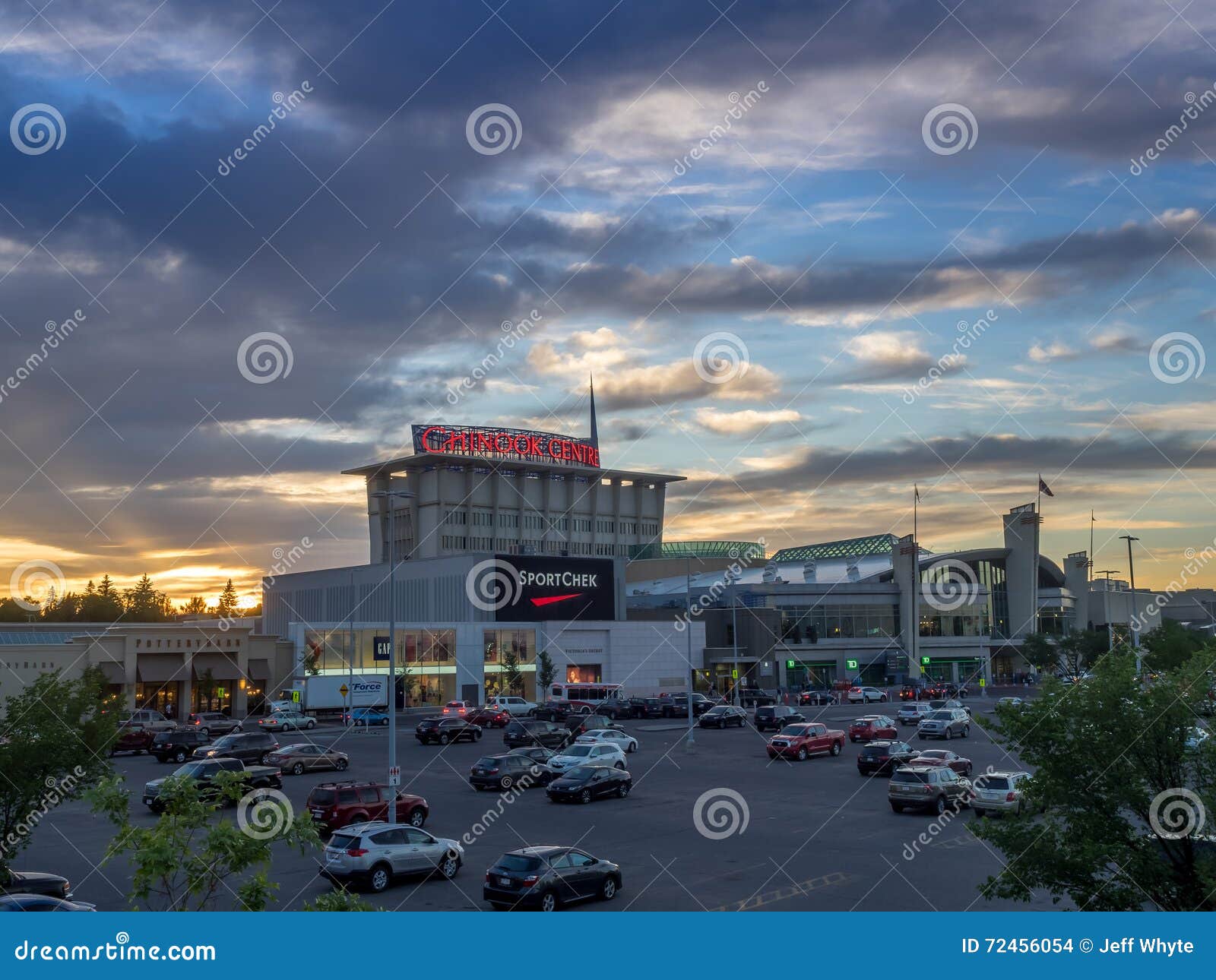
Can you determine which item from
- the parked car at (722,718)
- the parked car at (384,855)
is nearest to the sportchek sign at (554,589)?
the parked car at (722,718)

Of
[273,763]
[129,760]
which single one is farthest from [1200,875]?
[129,760]

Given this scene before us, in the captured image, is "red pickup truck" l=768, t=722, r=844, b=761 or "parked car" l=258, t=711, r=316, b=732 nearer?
"red pickup truck" l=768, t=722, r=844, b=761

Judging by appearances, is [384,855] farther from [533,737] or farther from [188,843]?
[533,737]

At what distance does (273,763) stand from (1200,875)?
1592 inches

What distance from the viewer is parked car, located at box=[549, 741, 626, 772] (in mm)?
41487

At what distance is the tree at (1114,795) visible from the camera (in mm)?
14508

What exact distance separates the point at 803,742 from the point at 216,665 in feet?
168

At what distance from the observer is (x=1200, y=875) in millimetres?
13492

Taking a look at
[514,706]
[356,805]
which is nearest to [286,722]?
[514,706]

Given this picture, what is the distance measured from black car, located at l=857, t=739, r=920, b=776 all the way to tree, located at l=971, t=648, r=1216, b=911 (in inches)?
1102

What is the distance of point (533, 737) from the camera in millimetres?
53375

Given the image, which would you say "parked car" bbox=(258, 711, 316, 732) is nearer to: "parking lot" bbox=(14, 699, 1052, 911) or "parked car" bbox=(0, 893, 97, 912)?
"parking lot" bbox=(14, 699, 1052, 911)

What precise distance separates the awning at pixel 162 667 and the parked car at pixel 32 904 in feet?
211

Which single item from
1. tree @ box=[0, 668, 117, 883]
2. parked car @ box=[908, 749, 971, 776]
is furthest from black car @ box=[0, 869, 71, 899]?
parked car @ box=[908, 749, 971, 776]
